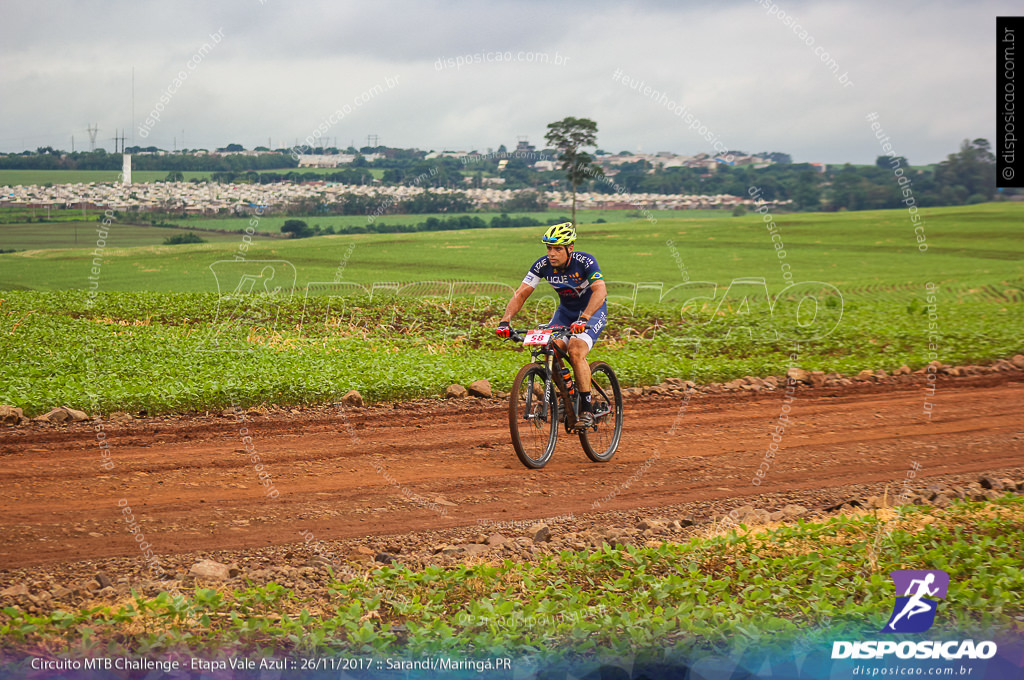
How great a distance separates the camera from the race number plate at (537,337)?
8.03 metres

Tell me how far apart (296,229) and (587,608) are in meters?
31.6

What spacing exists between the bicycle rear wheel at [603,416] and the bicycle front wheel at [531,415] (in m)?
0.48

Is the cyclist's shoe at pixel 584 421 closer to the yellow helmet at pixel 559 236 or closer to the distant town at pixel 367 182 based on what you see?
the yellow helmet at pixel 559 236

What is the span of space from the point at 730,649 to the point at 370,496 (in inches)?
160

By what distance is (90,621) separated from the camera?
4566 millimetres

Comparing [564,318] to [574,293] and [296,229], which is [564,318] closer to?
[574,293]

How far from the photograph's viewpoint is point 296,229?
34312mm

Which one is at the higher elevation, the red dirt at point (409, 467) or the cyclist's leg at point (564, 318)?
the cyclist's leg at point (564, 318)

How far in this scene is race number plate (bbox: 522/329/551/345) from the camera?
26.3 feet

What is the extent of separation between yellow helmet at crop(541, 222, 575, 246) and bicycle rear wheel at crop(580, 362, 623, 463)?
1.51m

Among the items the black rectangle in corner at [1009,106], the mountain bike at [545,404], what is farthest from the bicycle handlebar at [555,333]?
the black rectangle in corner at [1009,106]

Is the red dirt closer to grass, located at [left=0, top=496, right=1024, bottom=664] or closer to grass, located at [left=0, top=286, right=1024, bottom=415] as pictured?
grass, located at [left=0, top=286, right=1024, bottom=415]

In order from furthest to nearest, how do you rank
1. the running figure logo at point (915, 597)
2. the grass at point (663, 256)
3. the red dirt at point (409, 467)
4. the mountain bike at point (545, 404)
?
1. the grass at point (663, 256)
2. the mountain bike at point (545, 404)
3. the red dirt at point (409, 467)
4. the running figure logo at point (915, 597)

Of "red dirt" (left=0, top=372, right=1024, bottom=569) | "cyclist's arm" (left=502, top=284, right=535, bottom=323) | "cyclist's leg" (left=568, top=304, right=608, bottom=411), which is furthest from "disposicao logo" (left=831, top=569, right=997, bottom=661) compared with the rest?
"cyclist's arm" (left=502, top=284, right=535, bottom=323)
